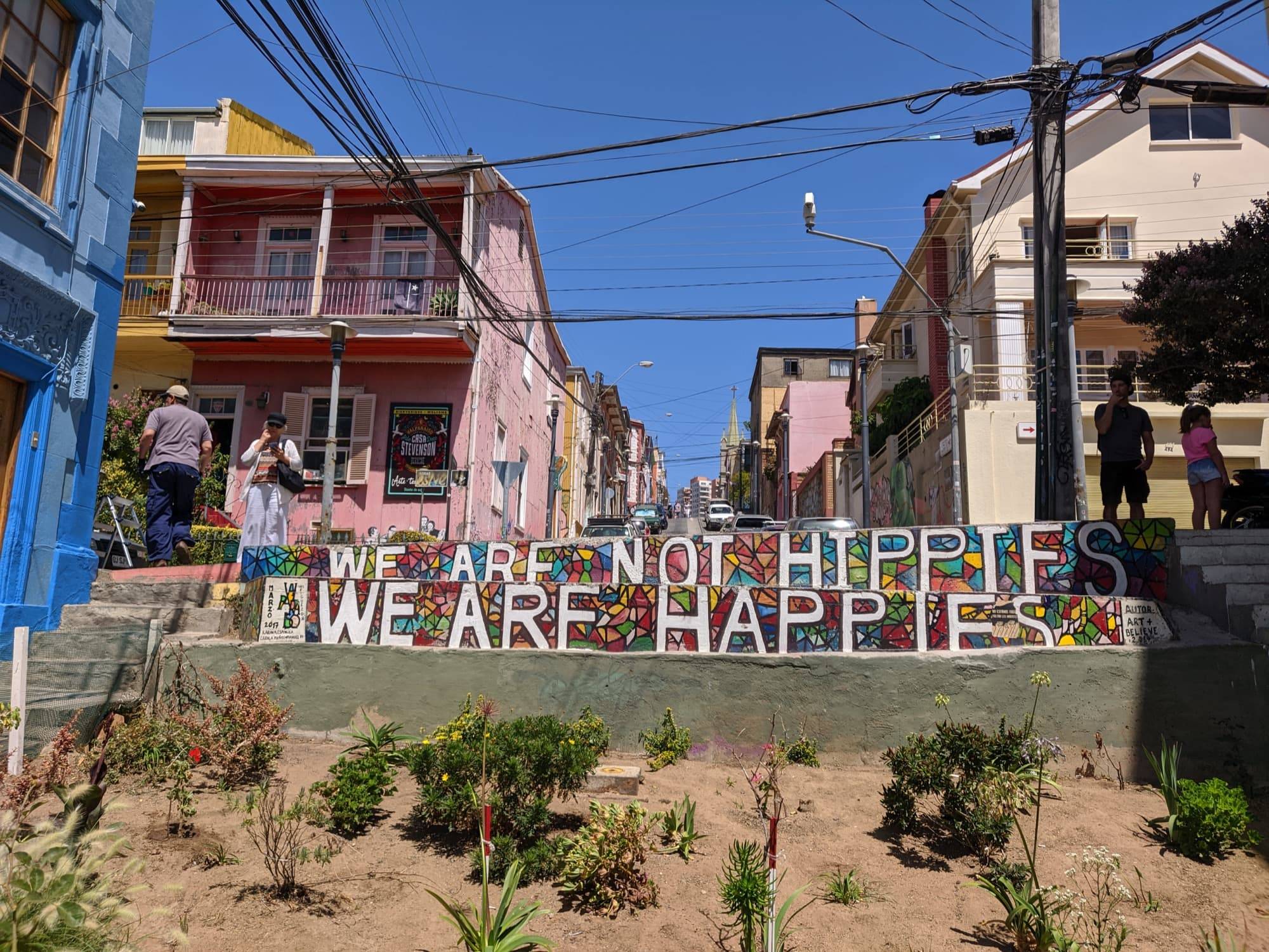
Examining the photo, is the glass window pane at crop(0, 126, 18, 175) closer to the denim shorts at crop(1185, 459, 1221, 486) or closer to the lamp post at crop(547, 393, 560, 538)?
the denim shorts at crop(1185, 459, 1221, 486)

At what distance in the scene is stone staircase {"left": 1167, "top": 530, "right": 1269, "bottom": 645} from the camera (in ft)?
22.4

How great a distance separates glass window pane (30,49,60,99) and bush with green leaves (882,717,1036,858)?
9312mm

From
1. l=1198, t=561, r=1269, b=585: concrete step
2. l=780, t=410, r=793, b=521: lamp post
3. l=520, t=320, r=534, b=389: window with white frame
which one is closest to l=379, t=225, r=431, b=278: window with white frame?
l=520, t=320, r=534, b=389: window with white frame

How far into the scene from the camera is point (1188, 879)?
507 cm

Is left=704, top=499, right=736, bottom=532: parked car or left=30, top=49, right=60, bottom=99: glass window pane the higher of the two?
left=30, top=49, right=60, bottom=99: glass window pane

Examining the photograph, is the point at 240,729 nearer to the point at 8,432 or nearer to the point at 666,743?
the point at 666,743

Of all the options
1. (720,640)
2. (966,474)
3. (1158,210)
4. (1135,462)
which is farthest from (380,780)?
(1158,210)

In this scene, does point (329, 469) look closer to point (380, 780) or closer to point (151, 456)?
point (151, 456)

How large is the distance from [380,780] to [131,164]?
721 cm

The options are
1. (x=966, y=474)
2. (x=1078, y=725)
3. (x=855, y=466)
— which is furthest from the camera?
(x=855, y=466)

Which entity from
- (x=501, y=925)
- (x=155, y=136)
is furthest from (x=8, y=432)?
(x=155, y=136)

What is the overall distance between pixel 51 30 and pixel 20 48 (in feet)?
1.68

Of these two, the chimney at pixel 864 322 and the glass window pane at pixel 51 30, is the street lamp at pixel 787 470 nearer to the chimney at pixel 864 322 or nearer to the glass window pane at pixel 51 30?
the chimney at pixel 864 322

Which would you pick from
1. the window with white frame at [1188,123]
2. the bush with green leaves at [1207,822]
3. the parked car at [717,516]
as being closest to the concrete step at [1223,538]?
the bush with green leaves at [1207,822]
